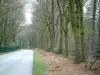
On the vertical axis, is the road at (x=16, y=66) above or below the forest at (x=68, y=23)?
below

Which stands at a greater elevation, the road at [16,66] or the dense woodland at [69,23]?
the dense woodland at [69,23]

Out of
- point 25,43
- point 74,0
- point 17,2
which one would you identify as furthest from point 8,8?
point 25,43

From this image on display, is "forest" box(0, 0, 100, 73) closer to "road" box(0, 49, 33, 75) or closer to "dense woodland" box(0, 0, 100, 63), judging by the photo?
"dense woodland" box(0, 0, 100, 63)

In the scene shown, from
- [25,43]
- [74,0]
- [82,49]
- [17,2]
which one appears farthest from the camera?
[25,43]

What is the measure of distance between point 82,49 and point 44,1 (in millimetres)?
27991

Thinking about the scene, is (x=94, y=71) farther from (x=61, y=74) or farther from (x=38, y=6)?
(x=38, y=6)

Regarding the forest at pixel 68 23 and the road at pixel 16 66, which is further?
the forest at pixel 68 23

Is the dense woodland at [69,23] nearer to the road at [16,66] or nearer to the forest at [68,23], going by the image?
the forest at [68,23]

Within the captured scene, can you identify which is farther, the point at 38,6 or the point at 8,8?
the point at 38,6

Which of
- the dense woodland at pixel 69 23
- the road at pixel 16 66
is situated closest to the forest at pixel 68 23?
the dense woodland at pixel 69 23

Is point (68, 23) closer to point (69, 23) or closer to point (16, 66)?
point (69, 23)

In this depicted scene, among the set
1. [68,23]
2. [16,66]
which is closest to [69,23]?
[68,23]

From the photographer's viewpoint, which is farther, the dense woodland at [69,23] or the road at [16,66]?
the dense woodland at [69,23]

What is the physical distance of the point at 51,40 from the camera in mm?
45688
